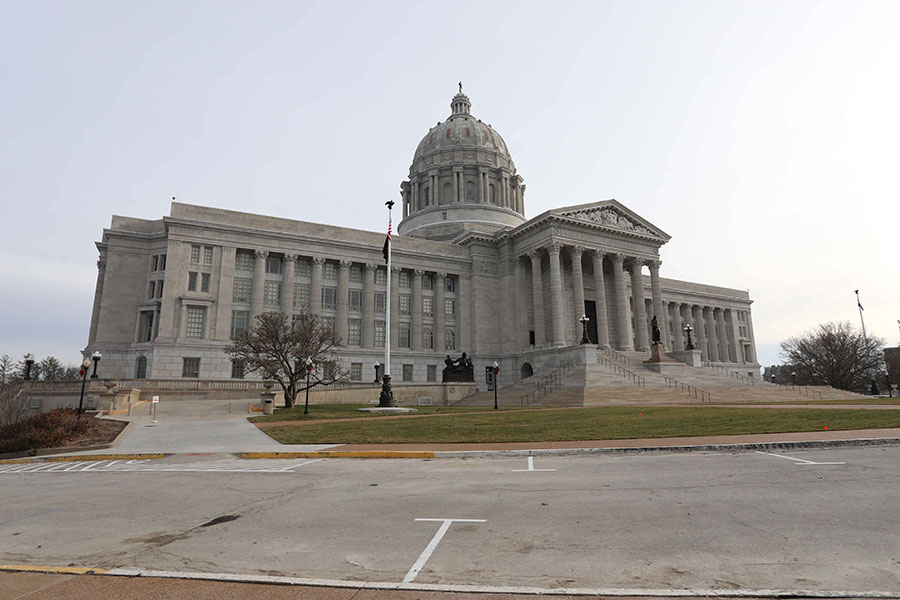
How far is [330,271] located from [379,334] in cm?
936

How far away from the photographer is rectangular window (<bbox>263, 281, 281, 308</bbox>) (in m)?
55.8

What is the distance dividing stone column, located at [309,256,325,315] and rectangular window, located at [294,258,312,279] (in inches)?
22.1

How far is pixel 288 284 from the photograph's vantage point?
56.2 m

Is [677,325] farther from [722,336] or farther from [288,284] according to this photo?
[288,284]

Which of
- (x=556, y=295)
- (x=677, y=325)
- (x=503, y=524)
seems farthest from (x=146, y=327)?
(x=677, y=325)

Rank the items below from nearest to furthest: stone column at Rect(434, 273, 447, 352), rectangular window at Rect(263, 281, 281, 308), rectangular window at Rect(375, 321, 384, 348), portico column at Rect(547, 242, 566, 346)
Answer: rectangular window at Rect(263, 281, 281, 308)
portico column at Rect(547, 242, 566, 346)
rectangular window at Rect(375, 321, 384, 348)
stone column at Rect(434, 273, 447, 352)

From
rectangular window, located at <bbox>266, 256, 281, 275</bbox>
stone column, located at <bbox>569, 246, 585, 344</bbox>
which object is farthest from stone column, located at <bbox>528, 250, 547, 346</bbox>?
rectangular window, located at <bbox>266, 256, 281, 275</bbox>

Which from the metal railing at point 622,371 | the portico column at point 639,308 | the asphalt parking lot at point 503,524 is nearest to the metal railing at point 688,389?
the metal railing at point 622,371

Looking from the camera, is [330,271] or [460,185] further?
[460,185]

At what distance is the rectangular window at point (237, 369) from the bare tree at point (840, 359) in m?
79.7

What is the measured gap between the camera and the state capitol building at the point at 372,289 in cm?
5134

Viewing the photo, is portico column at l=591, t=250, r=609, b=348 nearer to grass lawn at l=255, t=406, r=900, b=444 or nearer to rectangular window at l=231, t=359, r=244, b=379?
grass lawn at l=255, t=406, r=900, b=444

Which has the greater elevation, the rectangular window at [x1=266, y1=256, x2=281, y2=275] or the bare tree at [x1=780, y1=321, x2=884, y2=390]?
the rectangular window at [x1=266, y1=256, x2=281, y2=275]

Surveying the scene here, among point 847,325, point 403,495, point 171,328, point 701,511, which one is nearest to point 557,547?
point 701,511
